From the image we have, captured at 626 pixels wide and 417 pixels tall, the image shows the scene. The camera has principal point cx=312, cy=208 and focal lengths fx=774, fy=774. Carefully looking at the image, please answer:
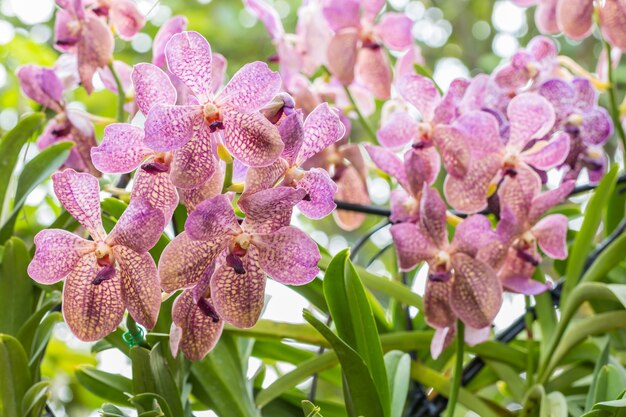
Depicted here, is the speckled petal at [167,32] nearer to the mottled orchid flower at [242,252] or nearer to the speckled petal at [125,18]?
the speckled petal at [125,18]

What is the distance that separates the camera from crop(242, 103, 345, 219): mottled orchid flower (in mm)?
458

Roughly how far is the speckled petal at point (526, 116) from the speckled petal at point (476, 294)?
0.12 m

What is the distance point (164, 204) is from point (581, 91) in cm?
47

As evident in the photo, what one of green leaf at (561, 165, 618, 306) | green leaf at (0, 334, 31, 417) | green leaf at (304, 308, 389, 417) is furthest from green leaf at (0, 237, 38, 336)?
green leaf at (561, 165, 618, 306)

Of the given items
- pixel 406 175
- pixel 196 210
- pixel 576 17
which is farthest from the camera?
pixel 576 17

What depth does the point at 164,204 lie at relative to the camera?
47 centimetres

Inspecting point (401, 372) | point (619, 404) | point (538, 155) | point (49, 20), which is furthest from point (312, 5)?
point (49, 20)

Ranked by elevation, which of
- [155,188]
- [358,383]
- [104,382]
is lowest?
[104,382]

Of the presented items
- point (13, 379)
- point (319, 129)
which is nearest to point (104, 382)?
point (13, 379)

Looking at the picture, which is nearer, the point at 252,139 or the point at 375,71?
the point at 252,139

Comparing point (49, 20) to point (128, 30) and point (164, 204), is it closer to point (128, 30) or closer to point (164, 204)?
point (128, 30)

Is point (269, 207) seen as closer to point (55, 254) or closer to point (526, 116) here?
point (55, 254)

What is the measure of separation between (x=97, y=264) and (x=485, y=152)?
1.06ft

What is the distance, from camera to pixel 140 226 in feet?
1.47
